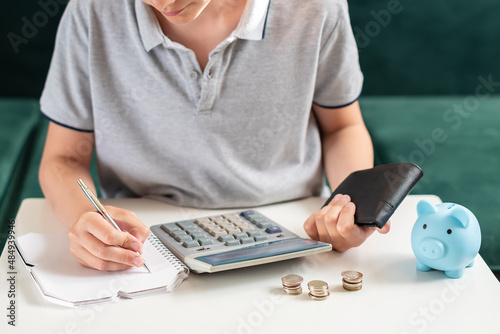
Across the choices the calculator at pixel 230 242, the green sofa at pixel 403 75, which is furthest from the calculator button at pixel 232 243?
the green sofa at pixel 403 75

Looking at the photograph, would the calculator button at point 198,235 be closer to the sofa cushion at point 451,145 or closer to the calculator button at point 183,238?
the calculator button at point 183,238

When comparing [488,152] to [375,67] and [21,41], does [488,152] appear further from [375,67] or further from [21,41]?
[21,41]

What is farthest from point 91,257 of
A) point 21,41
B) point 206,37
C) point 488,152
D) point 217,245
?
point 21,41

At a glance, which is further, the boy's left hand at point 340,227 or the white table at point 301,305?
the boy's left hand at point 340,227

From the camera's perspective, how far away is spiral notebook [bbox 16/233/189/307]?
0.63 meters

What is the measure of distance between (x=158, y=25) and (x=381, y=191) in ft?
1.38

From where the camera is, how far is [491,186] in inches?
51.3

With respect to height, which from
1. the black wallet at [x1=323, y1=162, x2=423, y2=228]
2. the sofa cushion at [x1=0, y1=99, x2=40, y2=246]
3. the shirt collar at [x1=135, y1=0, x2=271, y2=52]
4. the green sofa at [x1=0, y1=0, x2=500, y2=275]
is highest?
the shirt collar at [x1=135, y1=0, x2=271, y2=52]

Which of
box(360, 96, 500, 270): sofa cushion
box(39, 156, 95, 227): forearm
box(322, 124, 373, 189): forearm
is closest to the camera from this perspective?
box(39, 156, 95, 227): forearm

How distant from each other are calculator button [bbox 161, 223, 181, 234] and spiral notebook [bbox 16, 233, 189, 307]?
2cm

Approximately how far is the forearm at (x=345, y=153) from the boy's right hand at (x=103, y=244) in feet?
1.21

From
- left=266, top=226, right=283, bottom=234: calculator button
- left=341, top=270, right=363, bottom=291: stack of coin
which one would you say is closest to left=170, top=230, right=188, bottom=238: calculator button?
left=266, top=226, right=283, bottom=234: calculator button

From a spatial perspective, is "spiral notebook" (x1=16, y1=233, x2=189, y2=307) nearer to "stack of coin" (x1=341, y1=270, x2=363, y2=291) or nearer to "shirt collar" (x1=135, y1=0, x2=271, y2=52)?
"stack of coin" (x1=341, y1=270, x2=363, y2=291)

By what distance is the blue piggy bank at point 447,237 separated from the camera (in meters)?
0.64
